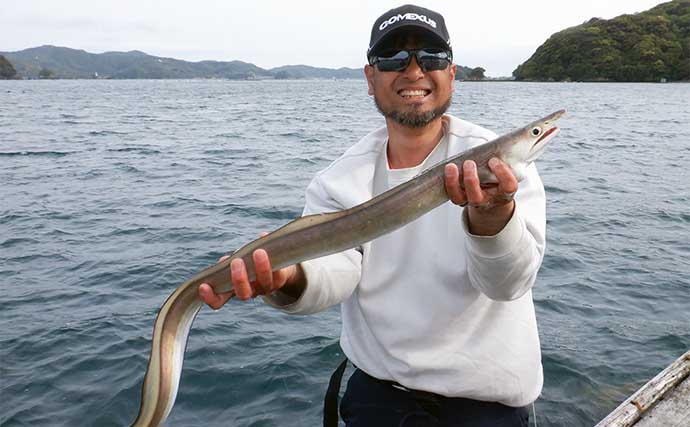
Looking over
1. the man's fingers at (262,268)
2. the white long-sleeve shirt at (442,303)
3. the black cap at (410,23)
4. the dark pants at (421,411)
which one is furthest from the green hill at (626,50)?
the man's fingers at (262,268)

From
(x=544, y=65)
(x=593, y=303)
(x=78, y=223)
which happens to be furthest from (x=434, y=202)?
(x=544, y=65)

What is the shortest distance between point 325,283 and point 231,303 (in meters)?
4.59

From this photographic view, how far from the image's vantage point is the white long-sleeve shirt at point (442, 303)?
9.27 ft

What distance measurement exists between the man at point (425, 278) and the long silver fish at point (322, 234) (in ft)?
0.38

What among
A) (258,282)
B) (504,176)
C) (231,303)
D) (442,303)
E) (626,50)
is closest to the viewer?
(504,176)

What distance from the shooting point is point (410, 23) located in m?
3.19

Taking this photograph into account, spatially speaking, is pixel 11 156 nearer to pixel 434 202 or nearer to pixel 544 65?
pixel 434 202

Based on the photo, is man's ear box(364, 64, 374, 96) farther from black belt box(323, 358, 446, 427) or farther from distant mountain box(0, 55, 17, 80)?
distant mountain box(0, 55, 17, 80)

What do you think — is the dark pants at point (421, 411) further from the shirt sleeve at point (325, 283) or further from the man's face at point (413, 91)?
the man's face at point (413, 91)

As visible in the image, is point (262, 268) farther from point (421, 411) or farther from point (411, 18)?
point (411, 18)

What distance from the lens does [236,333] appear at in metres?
6.39

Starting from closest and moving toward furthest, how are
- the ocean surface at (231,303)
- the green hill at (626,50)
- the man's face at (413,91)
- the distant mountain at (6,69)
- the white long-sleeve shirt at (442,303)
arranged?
the white long-sleeve shirt at (442,303), the man's face at (413,91), the ocean surface at (231,303), the green hill at (626,50), the distant mountain at (6,69)

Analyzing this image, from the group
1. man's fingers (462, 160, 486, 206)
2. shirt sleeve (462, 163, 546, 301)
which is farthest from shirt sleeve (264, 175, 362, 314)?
man's fingers (462, 160, 486, 206)

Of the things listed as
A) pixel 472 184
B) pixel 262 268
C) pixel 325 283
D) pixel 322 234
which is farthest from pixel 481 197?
pixel 262 268
